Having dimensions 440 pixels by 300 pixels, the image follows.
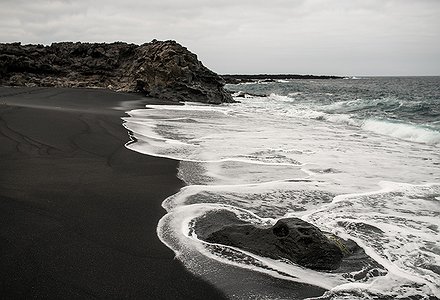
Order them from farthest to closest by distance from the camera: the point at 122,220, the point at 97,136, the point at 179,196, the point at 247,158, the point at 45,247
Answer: the point at 97,136, the point at 247,158, the point at 179,196, the point at 122,220, the point at 45,247

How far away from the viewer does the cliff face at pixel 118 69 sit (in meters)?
27.9

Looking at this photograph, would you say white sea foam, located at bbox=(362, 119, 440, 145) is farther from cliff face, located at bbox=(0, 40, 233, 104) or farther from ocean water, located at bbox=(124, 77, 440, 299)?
cliff face, located at bbox=(0, 40, 233, 104)

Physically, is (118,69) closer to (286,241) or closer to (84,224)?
(84,224)

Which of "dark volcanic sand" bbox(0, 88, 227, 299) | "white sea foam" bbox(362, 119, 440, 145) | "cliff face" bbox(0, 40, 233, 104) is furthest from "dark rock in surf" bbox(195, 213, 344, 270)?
"cliff face" bbox(0, 40, 233, 104)

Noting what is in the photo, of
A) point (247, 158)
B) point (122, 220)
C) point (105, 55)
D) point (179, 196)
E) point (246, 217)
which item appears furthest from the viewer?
point (105, 55)

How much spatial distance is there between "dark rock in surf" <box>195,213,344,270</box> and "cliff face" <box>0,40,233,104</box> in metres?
23.2

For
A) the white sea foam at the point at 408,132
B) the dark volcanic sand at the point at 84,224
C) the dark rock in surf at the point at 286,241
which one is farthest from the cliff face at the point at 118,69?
the dark rock in surf at the point at 286,241

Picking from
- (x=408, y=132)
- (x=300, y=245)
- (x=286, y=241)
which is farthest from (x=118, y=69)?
(x=300, y=245)

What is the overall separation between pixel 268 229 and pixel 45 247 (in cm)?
212

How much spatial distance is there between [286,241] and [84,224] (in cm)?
211

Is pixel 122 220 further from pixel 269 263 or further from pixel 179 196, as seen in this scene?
pixel 269 263

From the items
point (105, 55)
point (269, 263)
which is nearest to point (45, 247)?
point (269, 263)

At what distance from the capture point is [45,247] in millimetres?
3352

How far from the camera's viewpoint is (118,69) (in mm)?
37594
